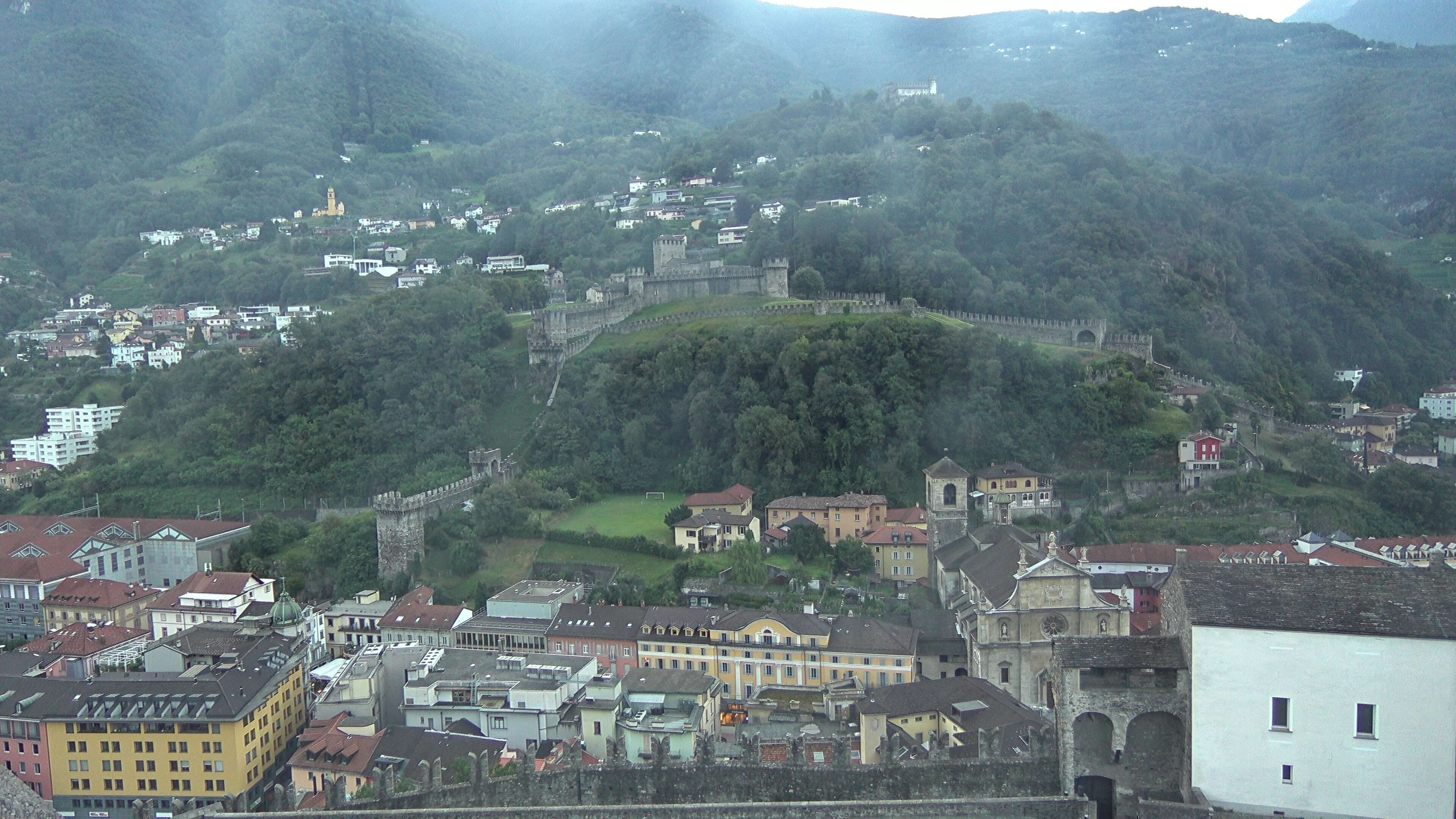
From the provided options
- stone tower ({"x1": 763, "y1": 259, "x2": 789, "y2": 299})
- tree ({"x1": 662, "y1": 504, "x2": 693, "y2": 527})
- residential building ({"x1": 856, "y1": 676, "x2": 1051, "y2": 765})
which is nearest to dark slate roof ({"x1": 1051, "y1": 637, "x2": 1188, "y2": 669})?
residential building ({"x1": 856, "y1": 676, "x2": 1051, "y2": 765})

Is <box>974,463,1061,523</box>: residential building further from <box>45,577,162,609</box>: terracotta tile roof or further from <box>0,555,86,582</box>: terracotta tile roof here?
<box>0,555,86,582</box>: terracotta tile roof

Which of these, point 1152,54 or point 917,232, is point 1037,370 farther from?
point 1152,54

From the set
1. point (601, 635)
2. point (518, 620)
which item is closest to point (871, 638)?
point (601, 635)

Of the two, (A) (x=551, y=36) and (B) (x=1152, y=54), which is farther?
(A) (x=551, y=36)

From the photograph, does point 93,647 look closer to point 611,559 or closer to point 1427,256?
point 611,559

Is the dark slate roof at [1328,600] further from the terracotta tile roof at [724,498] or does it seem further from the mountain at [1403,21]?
the mountain at [1403,21]

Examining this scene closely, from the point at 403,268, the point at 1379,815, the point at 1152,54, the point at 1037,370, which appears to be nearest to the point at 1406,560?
the point at 1037,370
